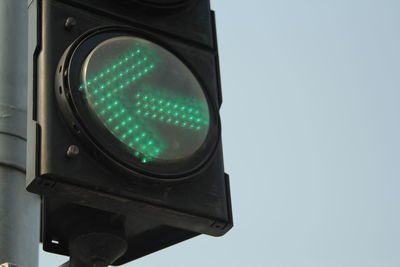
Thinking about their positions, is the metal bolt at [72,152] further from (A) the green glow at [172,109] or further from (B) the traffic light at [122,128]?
(A) the green glow at [172,109]

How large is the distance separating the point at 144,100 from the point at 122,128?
0.09 meters

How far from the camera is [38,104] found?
184 centimetres

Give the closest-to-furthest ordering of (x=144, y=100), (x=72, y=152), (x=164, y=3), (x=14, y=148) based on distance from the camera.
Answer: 1. (x=72, y=152)
2. (x=144, y=100)
3. (x=164, y=3)
4. (x=14, y=148)

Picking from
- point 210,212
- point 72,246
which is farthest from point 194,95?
point 72,246

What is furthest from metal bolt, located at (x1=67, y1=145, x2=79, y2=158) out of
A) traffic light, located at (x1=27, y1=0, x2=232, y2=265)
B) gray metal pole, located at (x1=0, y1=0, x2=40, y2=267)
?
gray metal pole, located at (x1=0, y1=0, x2=40, y2=267)

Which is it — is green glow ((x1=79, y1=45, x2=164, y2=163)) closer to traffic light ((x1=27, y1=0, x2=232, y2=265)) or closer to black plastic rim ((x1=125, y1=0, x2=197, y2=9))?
traffic light ((x1=27, y1=0, x2=232, y2=265))

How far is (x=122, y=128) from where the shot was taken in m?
1.84

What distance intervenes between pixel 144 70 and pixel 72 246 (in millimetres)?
410

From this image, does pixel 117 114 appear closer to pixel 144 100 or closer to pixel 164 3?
pixel 144 100

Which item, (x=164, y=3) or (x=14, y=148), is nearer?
(x=164, y=3)

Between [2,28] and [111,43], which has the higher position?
[111,43]

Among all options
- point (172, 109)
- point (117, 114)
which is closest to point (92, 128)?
point (117, 114)

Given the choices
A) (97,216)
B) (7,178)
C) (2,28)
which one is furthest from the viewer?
(2,28)

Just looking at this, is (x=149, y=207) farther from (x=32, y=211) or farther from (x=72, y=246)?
(x=32, y=211)
